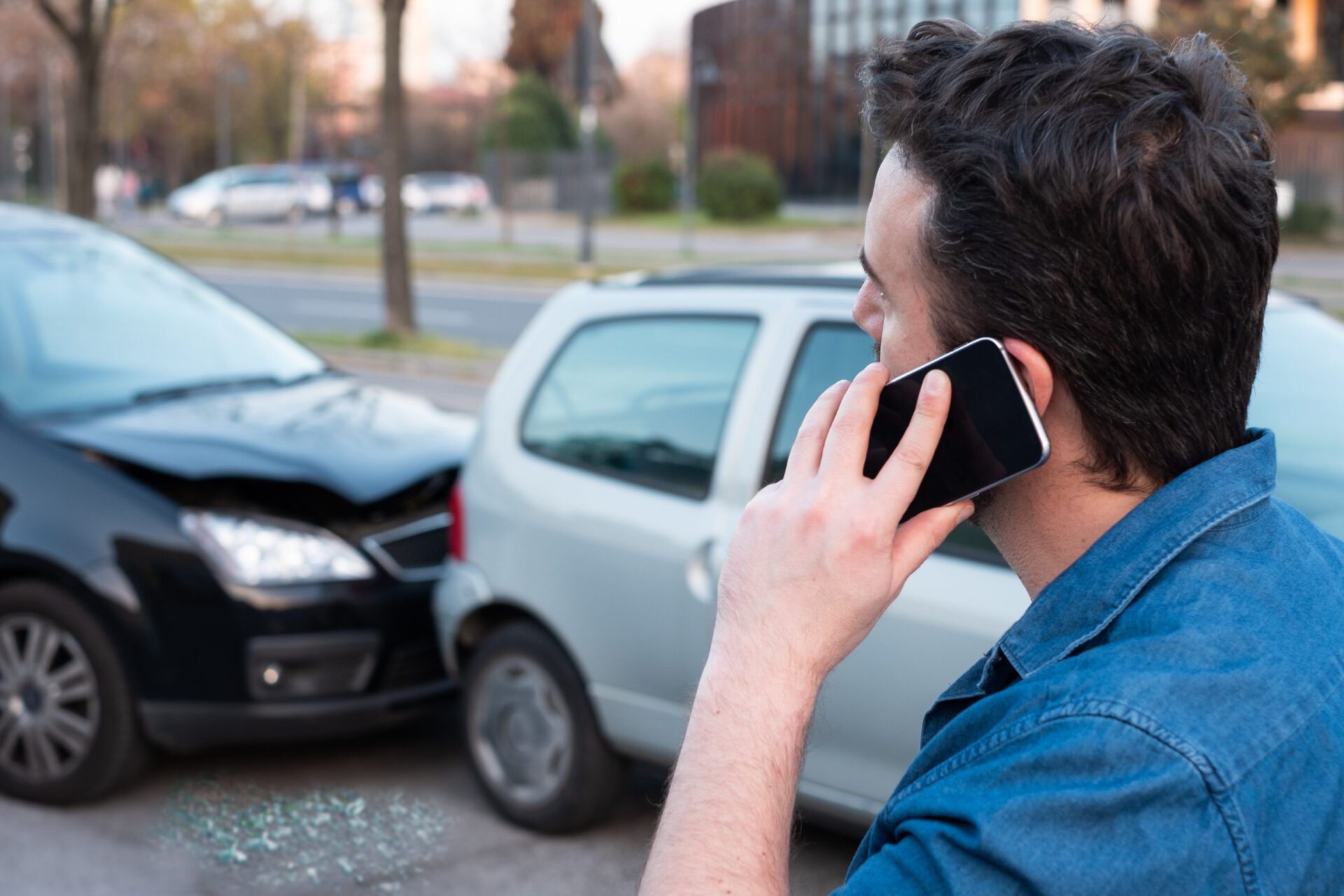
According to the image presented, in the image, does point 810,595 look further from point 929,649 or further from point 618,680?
point 618,680

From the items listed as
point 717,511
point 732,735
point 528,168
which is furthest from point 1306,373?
point 528,168

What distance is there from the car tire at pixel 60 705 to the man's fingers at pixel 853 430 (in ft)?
11.4

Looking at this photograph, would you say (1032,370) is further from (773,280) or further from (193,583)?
(193,583)

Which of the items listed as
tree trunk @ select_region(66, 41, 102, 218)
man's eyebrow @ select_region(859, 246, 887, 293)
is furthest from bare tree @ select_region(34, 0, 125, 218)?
man's eyebrow @ select_region(859, 246, 887, 293)

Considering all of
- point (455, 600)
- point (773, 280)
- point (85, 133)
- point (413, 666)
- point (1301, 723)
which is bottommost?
point (413, 666)

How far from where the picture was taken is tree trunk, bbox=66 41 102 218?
19.4 m

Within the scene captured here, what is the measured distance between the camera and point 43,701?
4340 mm

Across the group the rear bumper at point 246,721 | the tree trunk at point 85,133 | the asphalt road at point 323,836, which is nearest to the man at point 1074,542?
the asphalt road at point 323,836

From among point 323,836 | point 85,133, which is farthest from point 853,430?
point 85,133

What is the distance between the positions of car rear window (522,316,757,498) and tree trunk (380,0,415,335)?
39.2 ft

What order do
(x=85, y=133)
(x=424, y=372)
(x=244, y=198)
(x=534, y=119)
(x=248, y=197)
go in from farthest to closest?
1. (x=534, y=119)
2. (x=248, y=197)
3. (x=244, y=198)
4. (x=85, y=133)
5. (x=424, y=372)

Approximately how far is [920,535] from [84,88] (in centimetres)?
2054

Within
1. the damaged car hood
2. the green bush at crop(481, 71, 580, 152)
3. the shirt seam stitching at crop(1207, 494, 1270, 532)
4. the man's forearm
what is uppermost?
the green bush at crop(481, 71, 580, 152)

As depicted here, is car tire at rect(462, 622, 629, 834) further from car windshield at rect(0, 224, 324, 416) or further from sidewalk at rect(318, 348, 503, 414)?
sidewalk at rect(318, 348, 503, 414)
